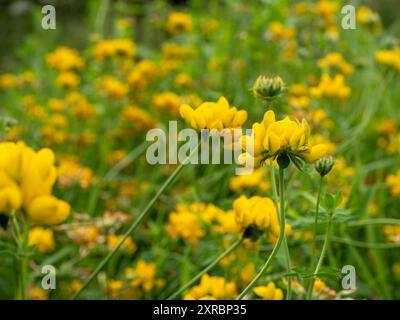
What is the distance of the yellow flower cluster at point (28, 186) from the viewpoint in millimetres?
474

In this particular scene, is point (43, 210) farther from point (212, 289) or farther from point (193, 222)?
point (193, 222)

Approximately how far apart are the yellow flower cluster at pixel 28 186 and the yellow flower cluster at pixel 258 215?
242 millimetres

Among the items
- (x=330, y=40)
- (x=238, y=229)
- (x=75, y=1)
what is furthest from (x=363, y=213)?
(x=75, y=1)

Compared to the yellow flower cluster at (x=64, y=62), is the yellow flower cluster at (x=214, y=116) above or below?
below

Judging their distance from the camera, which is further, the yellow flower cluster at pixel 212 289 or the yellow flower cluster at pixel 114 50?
the yellow flower cluster at pixel 114 50

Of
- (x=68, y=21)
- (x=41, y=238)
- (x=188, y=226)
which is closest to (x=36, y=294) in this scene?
(x=41, y=238)

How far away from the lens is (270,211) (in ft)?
2.26

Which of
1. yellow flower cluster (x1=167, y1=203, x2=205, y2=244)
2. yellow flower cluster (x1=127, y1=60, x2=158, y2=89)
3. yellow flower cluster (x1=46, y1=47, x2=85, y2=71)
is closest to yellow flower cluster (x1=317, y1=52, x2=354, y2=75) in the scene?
yellow flower cluster (x1=127, y1=60, x2=158, y2=89)

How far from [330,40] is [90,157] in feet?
2.17

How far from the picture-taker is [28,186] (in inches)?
19.0

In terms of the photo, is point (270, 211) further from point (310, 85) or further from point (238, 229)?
point (310, 85)

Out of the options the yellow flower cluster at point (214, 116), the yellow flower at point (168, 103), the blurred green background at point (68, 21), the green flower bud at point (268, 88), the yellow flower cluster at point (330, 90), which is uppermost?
the blurred green background at point (68, 21)

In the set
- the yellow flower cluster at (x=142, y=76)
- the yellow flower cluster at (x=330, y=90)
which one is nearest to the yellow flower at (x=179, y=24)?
the yellow flower cluster at (x=142, y=76)

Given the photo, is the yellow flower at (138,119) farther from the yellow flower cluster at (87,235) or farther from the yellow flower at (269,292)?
the yellow flower at (269,292)
